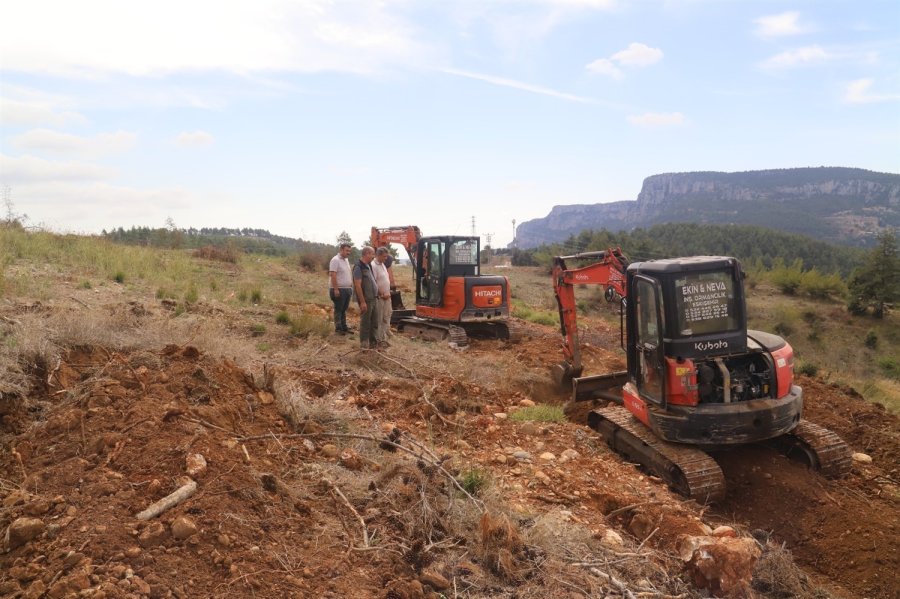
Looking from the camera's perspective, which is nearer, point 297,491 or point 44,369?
point 297,491

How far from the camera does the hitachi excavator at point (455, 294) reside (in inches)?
467

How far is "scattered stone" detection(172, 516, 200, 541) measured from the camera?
2945 millimetres

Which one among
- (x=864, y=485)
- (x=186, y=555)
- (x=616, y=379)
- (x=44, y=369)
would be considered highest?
(x=44, y=369)

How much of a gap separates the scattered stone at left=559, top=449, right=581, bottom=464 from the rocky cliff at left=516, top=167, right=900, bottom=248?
92177mm

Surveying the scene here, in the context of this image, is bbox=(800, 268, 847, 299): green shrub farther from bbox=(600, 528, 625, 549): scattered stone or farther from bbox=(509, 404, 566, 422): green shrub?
bbox=(600, 528, 625, 549): scattered stone

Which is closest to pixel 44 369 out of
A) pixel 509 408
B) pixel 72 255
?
pixel 509 408

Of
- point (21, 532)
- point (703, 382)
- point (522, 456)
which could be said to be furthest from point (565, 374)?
point (21, 532)

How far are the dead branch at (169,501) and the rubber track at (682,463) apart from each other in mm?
4080

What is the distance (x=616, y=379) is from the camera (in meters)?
8.02

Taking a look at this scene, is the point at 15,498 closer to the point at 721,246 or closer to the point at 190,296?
the point at 190,296

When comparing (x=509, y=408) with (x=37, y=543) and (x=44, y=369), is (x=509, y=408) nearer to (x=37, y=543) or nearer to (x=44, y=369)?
(x=44, y=369)

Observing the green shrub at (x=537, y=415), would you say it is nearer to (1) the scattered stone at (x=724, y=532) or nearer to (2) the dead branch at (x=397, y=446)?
(2) the dead branch at (x=397, y=446)

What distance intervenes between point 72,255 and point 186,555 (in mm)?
12354

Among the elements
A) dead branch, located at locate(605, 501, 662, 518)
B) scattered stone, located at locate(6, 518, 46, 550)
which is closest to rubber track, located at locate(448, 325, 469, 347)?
dead branch, located at locate(605, 501, 662, 518)
